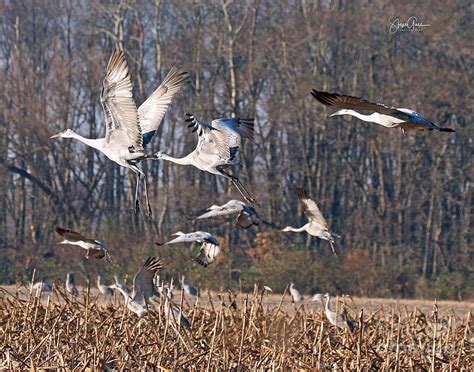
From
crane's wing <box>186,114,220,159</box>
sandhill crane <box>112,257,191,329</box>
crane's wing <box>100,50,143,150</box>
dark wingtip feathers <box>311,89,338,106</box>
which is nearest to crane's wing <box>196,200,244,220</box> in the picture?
crane's wing <box>186,114,220,159</box>

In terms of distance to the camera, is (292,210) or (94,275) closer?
(94,275)

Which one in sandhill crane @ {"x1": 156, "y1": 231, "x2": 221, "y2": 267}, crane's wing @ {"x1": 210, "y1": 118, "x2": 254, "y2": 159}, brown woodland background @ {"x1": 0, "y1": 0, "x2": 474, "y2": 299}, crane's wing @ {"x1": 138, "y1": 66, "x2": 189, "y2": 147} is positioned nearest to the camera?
sandhill crane @ {"x1": 156, "y1": 231, "x2": 221, "y2": 267}

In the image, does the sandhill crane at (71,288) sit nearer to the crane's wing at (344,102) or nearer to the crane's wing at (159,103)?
the crane's wing at (159,103)

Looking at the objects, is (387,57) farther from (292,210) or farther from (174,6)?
(174,6)

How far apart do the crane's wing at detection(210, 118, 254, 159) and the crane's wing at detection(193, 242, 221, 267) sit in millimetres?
949

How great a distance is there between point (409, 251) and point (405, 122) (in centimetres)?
2064

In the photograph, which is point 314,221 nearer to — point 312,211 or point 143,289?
point 312,211

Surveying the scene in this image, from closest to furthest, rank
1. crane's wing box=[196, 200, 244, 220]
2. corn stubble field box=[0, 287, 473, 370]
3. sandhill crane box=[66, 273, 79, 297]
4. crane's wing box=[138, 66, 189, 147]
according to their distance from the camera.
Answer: corn stubble field box=[0, 287, 473, 370], sandhill crane box=[66, 273, 79, 297], crane's wing box=[196, 200, 244, 220], crane's wing box=[138, 66, 189, 147]

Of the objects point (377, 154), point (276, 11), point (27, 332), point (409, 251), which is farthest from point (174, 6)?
point (27, 332)

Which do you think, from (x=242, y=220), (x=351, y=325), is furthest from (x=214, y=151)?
(x=351, y=325)

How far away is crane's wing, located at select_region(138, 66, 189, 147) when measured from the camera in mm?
12875

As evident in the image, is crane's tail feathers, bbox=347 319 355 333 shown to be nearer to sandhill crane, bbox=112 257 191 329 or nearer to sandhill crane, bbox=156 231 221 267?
sandhill crane, bbox=112 257 191 329

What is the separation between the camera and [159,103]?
13.0 meters

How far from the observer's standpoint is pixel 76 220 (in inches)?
1239
